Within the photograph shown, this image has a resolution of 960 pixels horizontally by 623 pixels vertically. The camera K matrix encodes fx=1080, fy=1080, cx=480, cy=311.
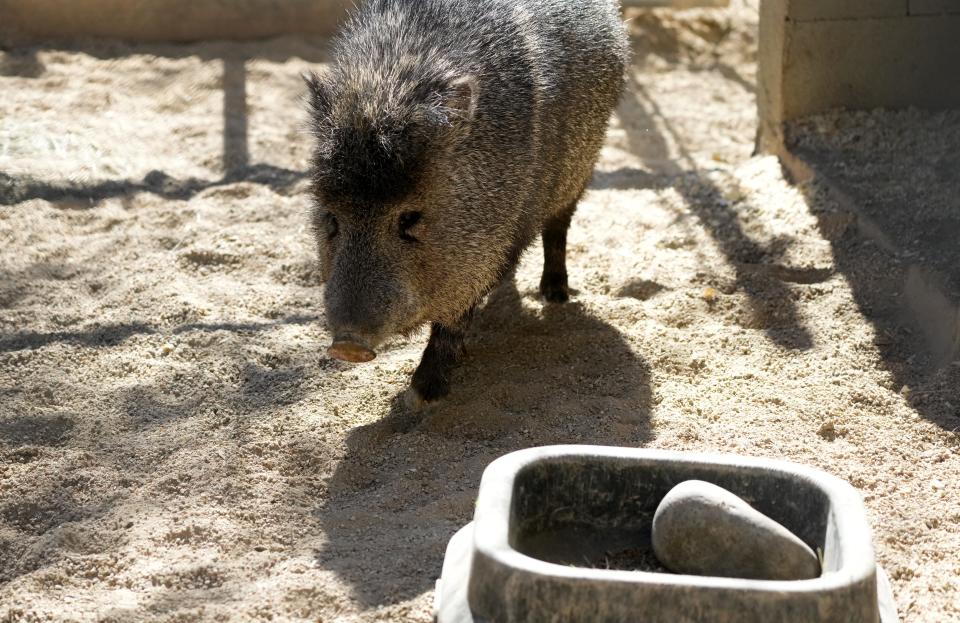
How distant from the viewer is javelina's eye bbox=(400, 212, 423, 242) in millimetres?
3199

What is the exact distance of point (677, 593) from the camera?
1917 millimetres

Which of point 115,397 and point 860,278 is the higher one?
point 860,278

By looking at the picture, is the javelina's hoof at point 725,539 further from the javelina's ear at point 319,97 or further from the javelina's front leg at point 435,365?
the javelina's ear at point 319,97

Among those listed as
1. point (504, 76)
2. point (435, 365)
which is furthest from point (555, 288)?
point (504, 76)

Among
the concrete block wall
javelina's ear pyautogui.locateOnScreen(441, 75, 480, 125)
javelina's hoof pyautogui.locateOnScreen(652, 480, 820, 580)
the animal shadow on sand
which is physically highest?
the concrete block wall

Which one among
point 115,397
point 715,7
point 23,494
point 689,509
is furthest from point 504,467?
point 715,7

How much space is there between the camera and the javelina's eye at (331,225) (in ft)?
10.6

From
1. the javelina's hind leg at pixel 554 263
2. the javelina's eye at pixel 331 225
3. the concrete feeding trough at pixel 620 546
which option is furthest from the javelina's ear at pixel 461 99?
the concrete feeding trough at pixel 620 546

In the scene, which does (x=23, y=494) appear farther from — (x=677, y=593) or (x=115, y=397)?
(x=677, y=593)

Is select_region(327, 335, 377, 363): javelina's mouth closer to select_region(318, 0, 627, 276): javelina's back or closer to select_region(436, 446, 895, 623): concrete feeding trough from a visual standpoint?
select_region(318, 0, 627, 276): javelina's back

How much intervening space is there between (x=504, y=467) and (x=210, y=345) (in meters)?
1.87

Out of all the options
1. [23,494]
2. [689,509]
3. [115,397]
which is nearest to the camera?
[689,509]

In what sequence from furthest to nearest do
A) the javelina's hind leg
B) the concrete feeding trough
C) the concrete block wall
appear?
the concrete block wall < the javelina's hind leg < the concrete feeding trough

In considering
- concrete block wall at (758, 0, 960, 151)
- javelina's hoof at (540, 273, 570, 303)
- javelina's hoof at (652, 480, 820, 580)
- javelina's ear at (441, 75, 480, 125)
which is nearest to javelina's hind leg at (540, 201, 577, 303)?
javelina's hoof at (540, 273, 570, 303)
